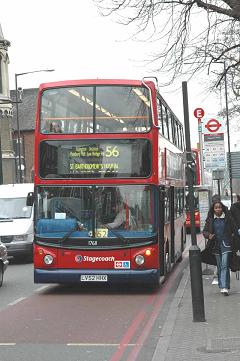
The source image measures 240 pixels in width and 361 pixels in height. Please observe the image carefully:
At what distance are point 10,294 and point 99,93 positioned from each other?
4527mm

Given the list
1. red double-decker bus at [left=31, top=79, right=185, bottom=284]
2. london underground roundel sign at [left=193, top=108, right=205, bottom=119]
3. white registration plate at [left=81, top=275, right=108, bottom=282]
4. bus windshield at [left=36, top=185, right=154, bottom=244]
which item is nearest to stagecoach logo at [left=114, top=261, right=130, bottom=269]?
red double-decker bus at [left=31, top=79, right=185, bottom=284]

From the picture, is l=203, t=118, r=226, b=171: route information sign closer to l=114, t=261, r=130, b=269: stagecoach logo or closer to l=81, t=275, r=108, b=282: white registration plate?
l=114, t=261, r=130, b=269: stagecoach logo

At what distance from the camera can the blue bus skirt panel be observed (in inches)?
480

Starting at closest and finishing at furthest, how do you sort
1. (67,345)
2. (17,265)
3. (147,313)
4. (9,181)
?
(67,345) → (147,313) → (17,265) → (9,181)

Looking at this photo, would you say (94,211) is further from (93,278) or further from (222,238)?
(222,238)

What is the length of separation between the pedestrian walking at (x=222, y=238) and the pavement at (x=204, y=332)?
37cm

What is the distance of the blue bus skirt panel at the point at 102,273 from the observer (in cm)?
1219

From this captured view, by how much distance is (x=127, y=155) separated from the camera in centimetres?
1233

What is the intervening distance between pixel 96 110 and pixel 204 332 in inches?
239

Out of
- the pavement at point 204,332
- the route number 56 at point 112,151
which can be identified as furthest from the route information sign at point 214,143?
the pavement at point 204,332

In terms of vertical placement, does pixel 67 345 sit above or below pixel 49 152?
below

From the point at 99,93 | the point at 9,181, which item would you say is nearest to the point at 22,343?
the point at 99,93

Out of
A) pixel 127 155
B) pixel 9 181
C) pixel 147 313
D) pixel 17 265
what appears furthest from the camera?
pixel 9 181

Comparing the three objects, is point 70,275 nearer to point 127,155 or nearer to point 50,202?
point 50,202
